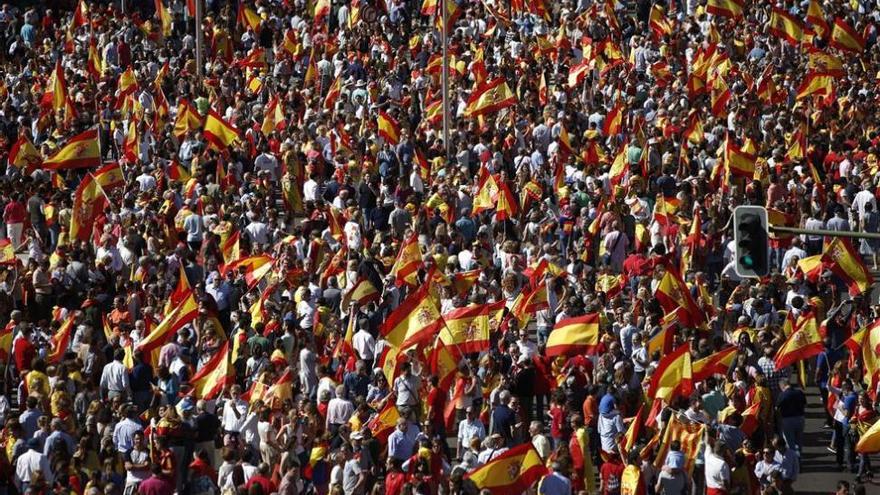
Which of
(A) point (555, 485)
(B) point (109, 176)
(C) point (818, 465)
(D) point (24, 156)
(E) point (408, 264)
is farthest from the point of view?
(D) point (24, 156)

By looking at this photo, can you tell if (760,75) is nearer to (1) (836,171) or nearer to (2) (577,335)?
(1) (836,171)

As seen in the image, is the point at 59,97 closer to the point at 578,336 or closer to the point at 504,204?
the point at 504,204

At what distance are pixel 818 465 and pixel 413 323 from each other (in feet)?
15.1

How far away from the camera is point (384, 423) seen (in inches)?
948

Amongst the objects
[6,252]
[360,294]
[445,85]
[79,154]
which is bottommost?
[445,85]

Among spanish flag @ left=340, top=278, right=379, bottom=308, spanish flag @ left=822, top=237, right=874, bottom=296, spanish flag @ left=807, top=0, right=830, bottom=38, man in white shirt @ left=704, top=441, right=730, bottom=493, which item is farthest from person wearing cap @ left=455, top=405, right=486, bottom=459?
spanish flag @ left=807, top=0, right=830, bottom=38

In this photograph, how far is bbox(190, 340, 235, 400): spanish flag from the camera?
81.9ft

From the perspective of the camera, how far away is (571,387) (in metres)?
25.0

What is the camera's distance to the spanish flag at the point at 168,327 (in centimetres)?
2639

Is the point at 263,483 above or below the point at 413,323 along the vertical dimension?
above

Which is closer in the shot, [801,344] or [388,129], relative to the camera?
[801,344]

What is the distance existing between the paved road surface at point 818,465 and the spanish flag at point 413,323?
4.16m

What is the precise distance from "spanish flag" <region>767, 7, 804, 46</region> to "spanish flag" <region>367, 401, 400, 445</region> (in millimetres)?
20298

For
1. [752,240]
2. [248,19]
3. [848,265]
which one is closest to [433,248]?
[848,265]
